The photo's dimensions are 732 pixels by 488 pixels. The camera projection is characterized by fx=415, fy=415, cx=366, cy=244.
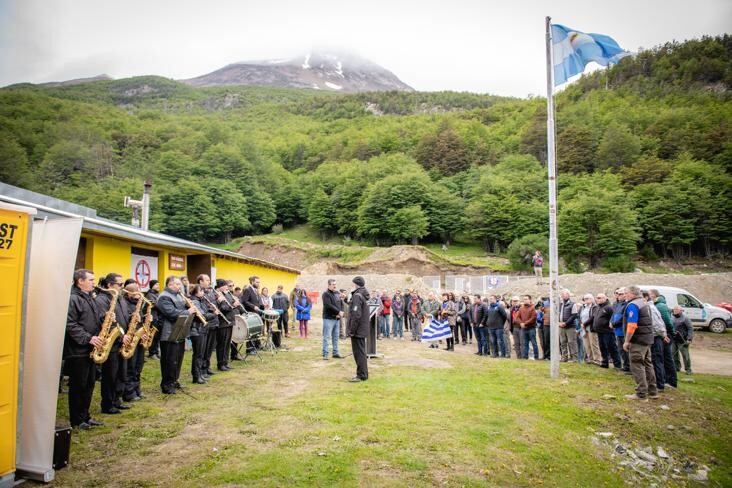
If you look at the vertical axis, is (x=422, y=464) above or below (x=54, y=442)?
below

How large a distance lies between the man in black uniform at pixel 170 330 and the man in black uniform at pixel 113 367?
684 mm

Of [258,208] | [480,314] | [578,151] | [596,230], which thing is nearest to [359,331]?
[480,314]

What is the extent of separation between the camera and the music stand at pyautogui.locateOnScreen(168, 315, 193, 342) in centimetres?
733

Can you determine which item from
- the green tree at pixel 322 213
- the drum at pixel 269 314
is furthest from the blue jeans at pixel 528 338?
the green tree at pixel 322 213

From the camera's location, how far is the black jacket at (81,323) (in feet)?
18.3

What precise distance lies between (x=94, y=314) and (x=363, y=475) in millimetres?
4442

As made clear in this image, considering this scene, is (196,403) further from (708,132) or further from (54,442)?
(708,132)

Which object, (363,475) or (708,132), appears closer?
(363,475)

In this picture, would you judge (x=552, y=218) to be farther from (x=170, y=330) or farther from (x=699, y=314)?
(x=699, y=314)

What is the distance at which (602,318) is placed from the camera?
10.8m

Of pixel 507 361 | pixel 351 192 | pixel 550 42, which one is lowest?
pixel 507 361

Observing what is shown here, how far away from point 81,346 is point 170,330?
1.80 m

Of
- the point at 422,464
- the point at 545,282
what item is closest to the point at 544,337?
the point at 422,464

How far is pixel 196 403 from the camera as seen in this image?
281 inches
